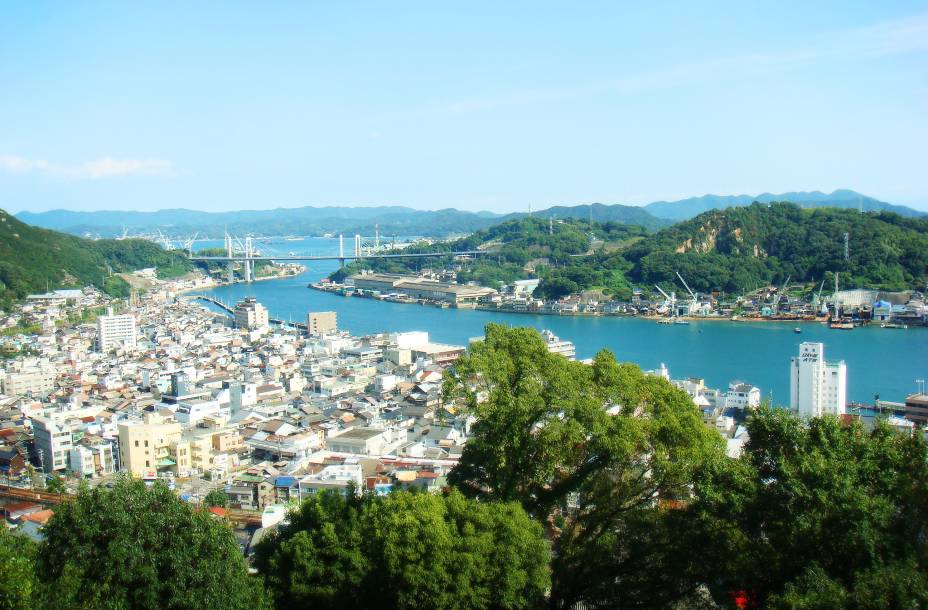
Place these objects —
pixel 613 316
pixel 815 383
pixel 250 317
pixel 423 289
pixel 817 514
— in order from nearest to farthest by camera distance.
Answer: pixel 817 514, pixel 815 383, pixel 250 317, pixel 613 316, pixel 423 289

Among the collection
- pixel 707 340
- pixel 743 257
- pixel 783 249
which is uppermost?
pixel 783 249

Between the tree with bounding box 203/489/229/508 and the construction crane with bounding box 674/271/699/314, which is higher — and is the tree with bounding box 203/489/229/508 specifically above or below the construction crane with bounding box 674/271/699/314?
below

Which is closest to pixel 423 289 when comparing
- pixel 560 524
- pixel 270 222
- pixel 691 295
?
pixel 691 295

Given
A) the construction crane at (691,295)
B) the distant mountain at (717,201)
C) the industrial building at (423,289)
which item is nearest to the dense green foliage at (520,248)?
the industrial building at (423,289)

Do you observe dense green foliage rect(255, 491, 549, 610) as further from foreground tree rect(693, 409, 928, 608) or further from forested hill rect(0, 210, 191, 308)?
forested hill rect(0, 210, 191, 308)

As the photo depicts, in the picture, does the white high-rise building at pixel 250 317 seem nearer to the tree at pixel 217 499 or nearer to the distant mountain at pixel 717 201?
the tree at pixel 217 499

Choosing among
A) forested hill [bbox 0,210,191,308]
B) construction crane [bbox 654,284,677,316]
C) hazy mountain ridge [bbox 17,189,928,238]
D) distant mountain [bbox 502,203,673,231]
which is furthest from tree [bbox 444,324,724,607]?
distant mountain [bbox 502,203,673,231]

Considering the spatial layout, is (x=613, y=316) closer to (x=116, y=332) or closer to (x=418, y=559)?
(x=116, y=332)
